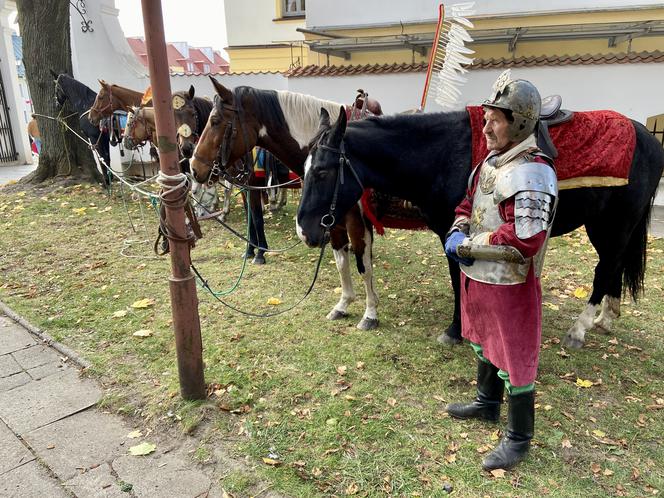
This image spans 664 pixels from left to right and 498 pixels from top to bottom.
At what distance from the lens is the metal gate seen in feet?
44.2

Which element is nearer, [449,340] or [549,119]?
[549,119]

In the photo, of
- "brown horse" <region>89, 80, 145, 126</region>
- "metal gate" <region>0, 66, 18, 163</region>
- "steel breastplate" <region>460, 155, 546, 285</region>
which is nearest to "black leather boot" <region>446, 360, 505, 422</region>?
"steel breastplate" <region>460, 155, 546, 285</region>

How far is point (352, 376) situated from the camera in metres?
3.19

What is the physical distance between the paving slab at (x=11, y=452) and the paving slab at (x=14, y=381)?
0.53 metres

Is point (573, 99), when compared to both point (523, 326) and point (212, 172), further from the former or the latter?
point (523, 326)

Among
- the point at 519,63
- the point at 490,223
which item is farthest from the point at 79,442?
the point at 519,63

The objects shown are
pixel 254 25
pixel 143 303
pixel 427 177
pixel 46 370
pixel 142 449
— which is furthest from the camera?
pixel 254 25

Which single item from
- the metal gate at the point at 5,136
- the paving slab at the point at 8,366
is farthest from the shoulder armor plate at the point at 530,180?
the metal gate at the point at 5,136

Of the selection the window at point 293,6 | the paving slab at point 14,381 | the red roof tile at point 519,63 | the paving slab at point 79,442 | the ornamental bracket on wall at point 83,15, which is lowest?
the paving slab at point 14,381

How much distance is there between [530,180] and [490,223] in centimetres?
30

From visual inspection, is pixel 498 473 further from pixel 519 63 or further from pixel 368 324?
pixel 519 63

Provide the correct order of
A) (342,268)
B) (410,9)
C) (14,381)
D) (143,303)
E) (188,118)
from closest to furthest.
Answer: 1. (14,381)
2. (342,268)
3. (143,303)
4. (188,118)
5. (410,9)

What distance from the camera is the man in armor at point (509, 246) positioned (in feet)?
6.06

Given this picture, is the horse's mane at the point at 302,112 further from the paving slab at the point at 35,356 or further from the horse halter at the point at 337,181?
the paving slab at the point at 35,356
